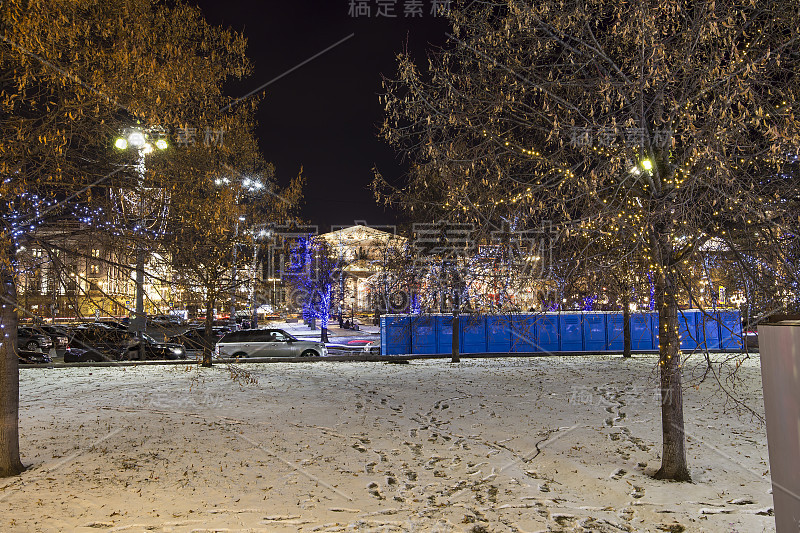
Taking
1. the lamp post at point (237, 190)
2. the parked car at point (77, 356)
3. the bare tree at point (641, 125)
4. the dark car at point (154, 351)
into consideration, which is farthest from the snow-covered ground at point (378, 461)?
the dark car at point (154, 351)

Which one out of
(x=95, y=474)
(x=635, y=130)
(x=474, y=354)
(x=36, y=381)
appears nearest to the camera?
(x=635, y=130)

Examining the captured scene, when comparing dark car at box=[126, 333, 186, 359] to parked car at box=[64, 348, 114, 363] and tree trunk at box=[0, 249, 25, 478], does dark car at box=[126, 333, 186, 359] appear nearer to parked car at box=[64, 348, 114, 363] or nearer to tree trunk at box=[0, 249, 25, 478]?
parked car at box=[64, 348, 114, 363]

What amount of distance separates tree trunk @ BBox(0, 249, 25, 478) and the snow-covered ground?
0.90 feet

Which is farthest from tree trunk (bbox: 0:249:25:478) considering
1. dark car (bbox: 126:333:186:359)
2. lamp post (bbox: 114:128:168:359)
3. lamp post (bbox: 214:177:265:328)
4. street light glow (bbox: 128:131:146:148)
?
dark car (bbox: 126:333:186:359)

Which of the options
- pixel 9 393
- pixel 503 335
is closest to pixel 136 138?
pixel 9 393

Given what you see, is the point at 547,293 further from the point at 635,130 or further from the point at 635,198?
the point at 635,130

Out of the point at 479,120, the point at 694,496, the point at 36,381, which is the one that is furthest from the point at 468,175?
the point at 36,381

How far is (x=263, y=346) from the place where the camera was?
20.1 m

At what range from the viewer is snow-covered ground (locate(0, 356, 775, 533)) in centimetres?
539

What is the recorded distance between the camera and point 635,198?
6.35 m

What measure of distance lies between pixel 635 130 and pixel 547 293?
7.21 ft

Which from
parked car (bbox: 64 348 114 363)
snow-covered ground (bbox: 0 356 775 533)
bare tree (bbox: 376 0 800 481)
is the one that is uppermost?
bare tree (bbox: 376 0 800 481)

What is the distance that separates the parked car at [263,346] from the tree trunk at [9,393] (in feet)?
42.9

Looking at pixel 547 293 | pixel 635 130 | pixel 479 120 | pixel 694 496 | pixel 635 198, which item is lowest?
pixel 694 496
